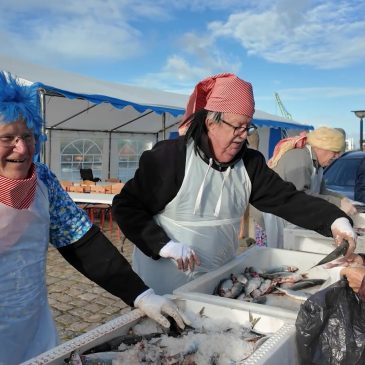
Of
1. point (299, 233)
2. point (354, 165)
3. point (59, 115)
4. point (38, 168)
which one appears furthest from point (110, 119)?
point (38, 168)

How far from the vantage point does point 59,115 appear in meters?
9.88

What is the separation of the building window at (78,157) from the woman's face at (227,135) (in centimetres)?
884

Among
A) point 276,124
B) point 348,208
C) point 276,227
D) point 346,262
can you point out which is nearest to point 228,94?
point 346,262

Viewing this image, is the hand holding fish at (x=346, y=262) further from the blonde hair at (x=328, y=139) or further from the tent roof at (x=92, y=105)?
the tent roof at (x=92, y=105)

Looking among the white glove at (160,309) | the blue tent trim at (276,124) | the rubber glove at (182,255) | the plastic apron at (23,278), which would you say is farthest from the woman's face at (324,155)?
the blue tent trim at (276,124)

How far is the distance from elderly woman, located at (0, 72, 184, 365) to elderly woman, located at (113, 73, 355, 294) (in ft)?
1.23

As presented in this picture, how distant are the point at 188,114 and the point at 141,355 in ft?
4.66

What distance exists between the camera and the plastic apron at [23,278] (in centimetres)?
157

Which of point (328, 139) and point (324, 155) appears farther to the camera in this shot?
point (324, 155)

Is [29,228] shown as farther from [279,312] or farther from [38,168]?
[279,312]

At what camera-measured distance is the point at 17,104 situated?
151 cm

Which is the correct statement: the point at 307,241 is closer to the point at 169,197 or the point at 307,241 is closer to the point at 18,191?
the point at 169,197

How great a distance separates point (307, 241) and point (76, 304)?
8.63ft

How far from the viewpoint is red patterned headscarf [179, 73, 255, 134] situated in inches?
82.7
